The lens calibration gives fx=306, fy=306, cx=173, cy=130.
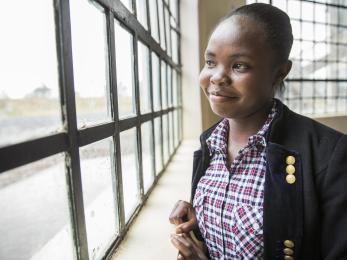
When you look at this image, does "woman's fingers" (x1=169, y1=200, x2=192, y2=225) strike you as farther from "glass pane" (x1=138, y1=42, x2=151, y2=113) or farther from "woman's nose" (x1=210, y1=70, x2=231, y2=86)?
"glass pane" (x1=138, y1=42, x2=151, y2=113)

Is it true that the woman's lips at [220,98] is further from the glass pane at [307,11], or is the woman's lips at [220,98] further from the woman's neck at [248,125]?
the glass pane at [307,11]

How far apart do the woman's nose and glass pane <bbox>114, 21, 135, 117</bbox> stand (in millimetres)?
621

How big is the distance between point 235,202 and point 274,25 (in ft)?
1.22

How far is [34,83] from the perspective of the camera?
638mm

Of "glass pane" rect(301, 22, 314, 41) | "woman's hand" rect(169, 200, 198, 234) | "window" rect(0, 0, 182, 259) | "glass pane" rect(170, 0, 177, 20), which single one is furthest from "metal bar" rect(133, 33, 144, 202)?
"glass pane" rect(301, 22, 314, 41)

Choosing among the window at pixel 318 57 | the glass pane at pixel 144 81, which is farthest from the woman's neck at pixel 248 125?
the window at pixel 318 57

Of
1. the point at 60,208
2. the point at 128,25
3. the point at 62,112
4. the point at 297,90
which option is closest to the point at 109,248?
the point at 60,208

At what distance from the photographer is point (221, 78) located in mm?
631

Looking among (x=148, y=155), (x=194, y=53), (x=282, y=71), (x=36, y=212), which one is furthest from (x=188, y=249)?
(x=194, y=53)

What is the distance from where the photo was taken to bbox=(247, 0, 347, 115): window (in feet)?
19.4

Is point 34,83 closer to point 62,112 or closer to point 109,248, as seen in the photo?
point 62,112

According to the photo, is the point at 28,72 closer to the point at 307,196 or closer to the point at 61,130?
the point at 61,130

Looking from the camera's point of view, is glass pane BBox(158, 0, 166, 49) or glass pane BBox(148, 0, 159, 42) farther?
glass pane BBox(158, 0, 166, 49)

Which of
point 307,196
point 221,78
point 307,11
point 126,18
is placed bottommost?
point 307,196
